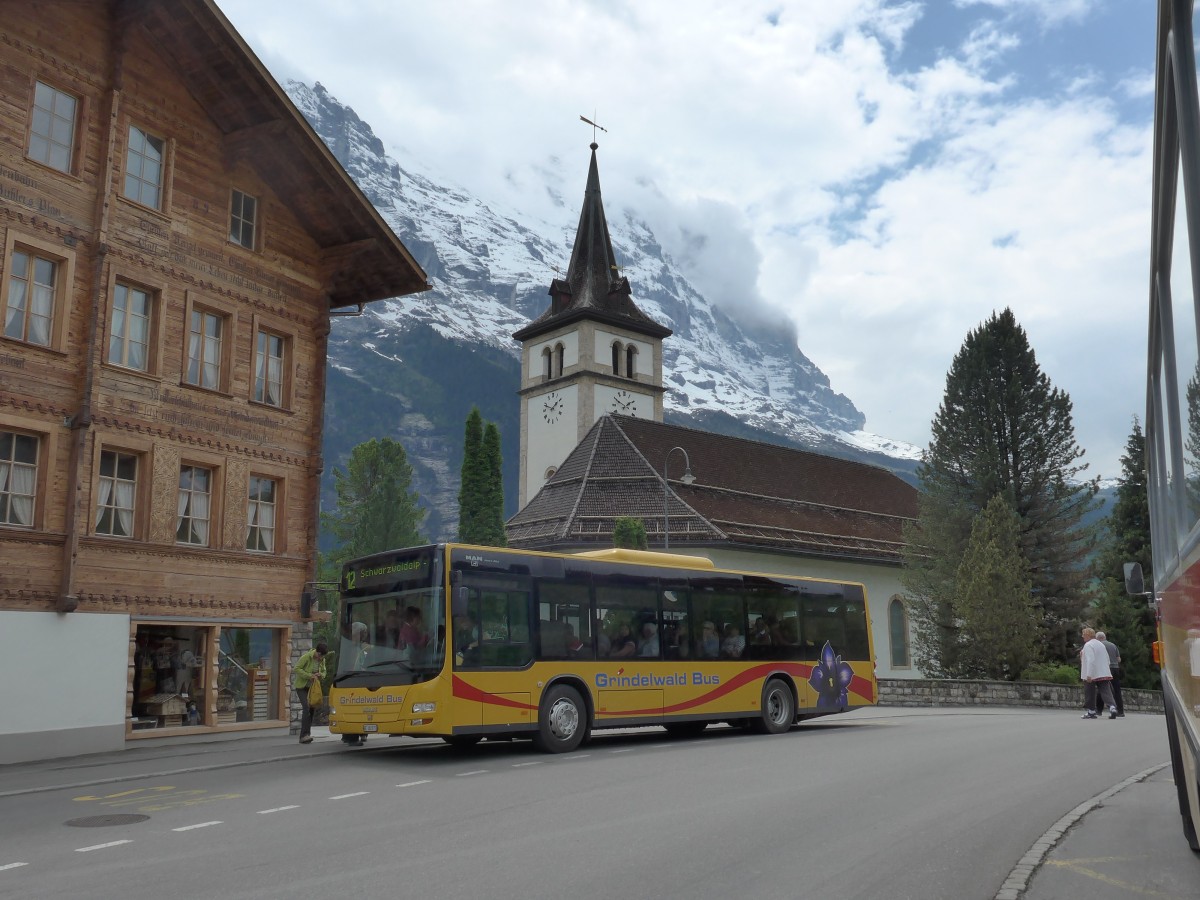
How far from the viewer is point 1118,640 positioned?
1901 inches

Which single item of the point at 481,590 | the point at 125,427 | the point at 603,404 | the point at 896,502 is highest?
the point at 603,404

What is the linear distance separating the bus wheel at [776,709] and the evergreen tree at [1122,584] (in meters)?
26.4

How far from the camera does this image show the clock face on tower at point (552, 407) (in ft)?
221

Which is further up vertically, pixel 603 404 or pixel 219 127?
pixel 603 404

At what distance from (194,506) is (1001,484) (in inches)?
1268

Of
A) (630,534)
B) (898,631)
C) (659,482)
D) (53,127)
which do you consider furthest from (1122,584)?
(53,127)

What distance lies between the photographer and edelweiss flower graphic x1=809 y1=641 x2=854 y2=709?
2117 cm

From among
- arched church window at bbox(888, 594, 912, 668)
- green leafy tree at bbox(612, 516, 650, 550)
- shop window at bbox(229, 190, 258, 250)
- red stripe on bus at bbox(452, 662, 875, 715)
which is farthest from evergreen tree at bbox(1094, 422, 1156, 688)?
shop window at bbox(229, 190, 258, 250)

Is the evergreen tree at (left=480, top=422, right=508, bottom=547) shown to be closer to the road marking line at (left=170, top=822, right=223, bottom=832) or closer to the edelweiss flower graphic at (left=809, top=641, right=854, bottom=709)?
the edelweiss flower graphic at (left=809, top=641, right=854, bottom=709)

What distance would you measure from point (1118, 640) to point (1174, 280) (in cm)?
4888

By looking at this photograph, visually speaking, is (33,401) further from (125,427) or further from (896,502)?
(896,502)

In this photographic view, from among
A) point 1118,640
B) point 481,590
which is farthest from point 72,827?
point 1118,640

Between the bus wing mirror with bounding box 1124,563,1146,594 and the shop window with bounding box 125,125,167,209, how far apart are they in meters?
16.8

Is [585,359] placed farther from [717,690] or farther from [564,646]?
[564,646]
